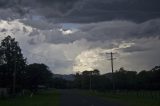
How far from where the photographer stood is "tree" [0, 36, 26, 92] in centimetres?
9944

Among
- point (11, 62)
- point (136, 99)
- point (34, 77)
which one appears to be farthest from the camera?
point (34, 77)

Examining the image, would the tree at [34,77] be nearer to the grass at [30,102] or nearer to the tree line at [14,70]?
the tree line at [14,70]

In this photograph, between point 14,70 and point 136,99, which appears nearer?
point 136,99

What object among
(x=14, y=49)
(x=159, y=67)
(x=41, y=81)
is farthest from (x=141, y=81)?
(x=14, y=49)

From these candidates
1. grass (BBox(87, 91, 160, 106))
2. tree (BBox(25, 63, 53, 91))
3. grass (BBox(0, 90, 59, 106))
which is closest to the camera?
grass (BBox(87, 91, 160, 106))

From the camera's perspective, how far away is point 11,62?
104 m

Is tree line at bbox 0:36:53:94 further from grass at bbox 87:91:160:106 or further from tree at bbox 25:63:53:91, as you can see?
grass at bbox 87:91:160:106

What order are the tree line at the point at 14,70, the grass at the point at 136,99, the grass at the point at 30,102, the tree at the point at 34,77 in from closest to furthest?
the grass at the point at 136,99
the grass at the point at 30,102
the tree line at the point at 14,70
the tree at the point at 34,77

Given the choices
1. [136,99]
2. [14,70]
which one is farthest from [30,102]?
[14,70]

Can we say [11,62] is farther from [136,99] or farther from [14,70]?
[136,99]

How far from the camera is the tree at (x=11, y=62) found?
99438 millimetres

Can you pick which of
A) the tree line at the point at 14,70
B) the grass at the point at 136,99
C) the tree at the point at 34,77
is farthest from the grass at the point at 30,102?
the tree at the point at 34,77

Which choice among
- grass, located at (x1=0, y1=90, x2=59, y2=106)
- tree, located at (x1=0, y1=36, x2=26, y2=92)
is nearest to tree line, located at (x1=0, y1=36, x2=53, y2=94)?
tree, located at (x1=0, y1=36, x2=26, y2=92)

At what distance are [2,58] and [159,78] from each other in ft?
140
